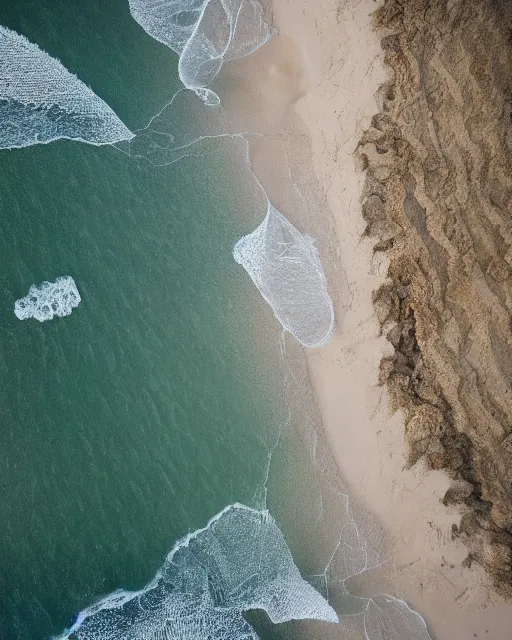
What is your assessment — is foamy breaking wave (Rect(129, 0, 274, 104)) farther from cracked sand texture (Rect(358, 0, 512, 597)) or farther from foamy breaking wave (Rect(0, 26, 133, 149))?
cracked sand texture (Rect(358, 0, 512, 597))

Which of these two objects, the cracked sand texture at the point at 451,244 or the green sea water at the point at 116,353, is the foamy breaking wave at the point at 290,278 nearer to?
the green sea water at the point at 116,353

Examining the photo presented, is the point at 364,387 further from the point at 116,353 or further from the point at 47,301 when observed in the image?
the point at 47,301

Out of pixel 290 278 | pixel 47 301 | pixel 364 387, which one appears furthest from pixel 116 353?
pixel 364 387

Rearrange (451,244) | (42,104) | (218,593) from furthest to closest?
(42,104)
(218,593)
(451,244)

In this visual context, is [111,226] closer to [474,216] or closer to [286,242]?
[286,242]

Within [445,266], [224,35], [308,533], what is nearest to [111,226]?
[224,35]

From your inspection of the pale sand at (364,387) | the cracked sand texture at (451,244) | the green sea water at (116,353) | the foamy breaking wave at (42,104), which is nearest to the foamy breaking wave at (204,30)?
the green sea water at (116,353)
